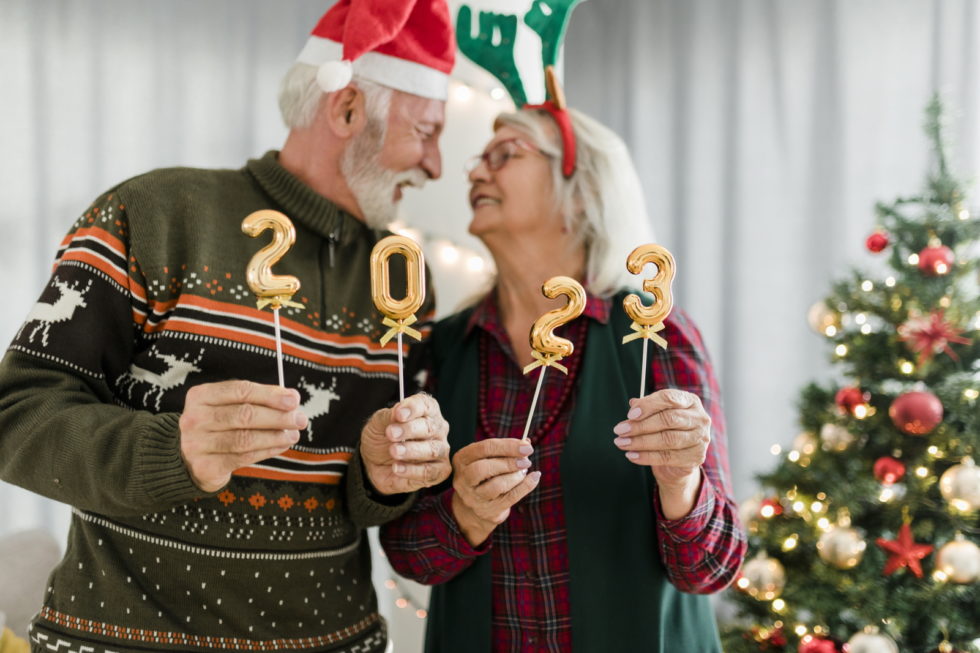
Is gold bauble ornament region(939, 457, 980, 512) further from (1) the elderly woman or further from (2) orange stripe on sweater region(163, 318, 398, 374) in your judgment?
(2) orange stripe on sweater region(163, 318, 398, 374)

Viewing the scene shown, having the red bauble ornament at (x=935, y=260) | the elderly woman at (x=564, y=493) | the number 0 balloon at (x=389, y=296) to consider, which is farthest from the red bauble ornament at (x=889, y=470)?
the number 0 balloon at (x=389, y=296)

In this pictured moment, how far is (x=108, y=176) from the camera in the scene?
2711 millimetres

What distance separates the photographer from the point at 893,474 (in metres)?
1.99

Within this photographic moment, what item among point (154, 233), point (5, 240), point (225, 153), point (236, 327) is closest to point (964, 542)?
point (236, 327)

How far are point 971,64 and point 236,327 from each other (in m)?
2.27

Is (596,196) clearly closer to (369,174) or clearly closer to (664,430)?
(369,174)

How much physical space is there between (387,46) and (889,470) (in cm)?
145

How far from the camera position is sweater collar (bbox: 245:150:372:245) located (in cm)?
147

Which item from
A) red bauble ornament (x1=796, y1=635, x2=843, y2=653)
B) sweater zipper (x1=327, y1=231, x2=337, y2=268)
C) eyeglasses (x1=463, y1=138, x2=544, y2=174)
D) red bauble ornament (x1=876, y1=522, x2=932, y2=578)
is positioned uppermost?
eyeglasses (x1=463, y1=138, x2=544, y2=174)

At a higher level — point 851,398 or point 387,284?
point 387,284

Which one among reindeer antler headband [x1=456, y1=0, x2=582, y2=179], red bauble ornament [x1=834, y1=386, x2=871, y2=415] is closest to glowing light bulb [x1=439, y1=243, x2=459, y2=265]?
reindeer antler headband [x1=456, y1=0, x2=582, y2=179]

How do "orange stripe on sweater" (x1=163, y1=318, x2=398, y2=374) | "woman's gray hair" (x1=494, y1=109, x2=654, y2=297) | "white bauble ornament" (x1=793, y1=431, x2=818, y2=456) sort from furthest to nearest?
1. "white bauble ornament" (x1=793, y1=431, x2=818, y2=456)
2. "woman's gray hair" (x1=494, y1=109, x2=654, y2=297)
3. "orange stripe on sweater" (x1=163, y1=318, x2=398, y2=374)

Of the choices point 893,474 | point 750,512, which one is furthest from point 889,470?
point 750,512

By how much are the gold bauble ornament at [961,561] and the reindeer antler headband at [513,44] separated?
3.79ft
